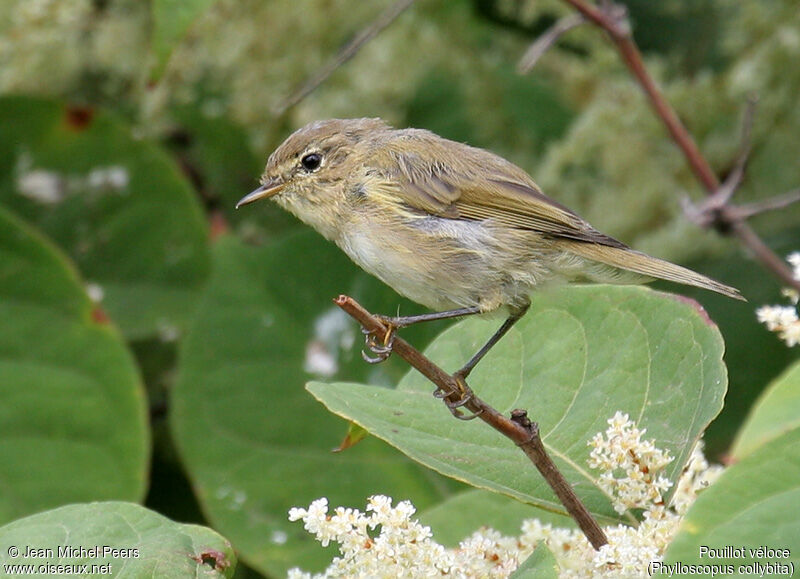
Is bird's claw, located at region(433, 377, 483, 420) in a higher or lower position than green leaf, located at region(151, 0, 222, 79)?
lower

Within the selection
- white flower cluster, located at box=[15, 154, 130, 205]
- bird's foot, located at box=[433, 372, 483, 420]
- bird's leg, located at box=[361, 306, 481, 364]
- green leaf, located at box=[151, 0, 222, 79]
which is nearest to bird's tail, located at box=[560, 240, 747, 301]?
bird's leg, located at box=[361, 306, 481, 364]

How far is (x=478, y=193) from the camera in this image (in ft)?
9.11

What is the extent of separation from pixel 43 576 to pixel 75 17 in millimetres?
2512

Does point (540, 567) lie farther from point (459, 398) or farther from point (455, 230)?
point (455, 230)

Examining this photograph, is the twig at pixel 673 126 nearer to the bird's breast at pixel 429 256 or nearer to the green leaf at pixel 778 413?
the bird's breast at pixel 429 256

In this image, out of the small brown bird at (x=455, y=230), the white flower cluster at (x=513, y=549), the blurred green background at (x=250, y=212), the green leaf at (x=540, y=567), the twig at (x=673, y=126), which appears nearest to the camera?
the green leaf at (x=540, y=567)

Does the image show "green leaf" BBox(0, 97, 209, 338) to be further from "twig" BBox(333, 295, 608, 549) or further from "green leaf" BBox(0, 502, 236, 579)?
"twig" BBox(333, 295, 608, 549)

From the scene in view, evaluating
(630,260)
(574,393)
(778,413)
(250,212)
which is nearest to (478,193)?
(630,260)

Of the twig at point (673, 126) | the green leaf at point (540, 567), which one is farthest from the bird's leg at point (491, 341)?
the twig at point (673, 126)

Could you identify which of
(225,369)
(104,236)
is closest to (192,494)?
(225,369)

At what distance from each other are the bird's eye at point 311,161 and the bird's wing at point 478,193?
0.21 meters

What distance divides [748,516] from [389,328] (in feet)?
2.54

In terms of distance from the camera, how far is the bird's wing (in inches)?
106

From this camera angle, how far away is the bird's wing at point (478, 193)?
8.80ft
